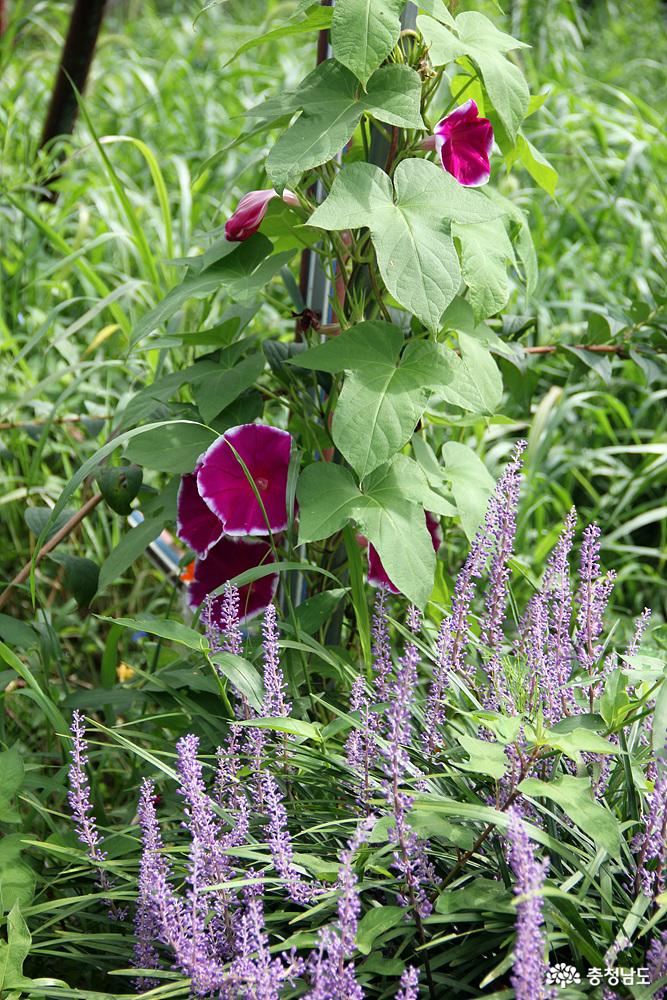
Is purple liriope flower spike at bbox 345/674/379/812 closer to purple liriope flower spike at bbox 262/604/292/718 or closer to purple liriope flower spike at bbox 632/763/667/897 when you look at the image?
purple liriope flower spike at bbox 262/604/292/718

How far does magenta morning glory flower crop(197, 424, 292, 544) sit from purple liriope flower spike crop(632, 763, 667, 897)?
0.56 metres

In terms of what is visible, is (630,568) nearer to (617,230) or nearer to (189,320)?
(189,320)

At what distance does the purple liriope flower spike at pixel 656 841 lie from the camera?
34.2 inches

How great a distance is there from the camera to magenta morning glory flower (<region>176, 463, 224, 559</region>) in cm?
130

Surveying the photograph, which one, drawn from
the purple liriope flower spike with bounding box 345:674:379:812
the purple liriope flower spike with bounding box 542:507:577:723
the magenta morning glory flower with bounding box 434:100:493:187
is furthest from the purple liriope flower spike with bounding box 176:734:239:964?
the magenta morning glory flower with bounding box 434:100:493:187

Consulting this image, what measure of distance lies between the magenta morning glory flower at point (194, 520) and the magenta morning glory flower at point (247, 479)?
0.04 meters

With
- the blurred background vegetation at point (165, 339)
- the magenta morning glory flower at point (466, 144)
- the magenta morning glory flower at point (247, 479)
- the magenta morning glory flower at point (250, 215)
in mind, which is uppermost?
the magenta morning glory flower at point (466, 144)

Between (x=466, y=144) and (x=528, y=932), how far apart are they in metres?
0.89

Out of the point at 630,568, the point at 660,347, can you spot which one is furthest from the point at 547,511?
the point at 660,347

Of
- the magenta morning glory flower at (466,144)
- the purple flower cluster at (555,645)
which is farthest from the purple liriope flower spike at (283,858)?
the magenta morning glory flower at (466,144)

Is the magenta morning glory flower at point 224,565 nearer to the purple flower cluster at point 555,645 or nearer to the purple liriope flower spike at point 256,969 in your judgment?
the purple flower cluster at point 555,645

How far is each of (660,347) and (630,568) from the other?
22.1 inches

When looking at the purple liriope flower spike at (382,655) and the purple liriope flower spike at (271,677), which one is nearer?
the purple liriope flower spike at (271,677)

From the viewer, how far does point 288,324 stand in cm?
244
